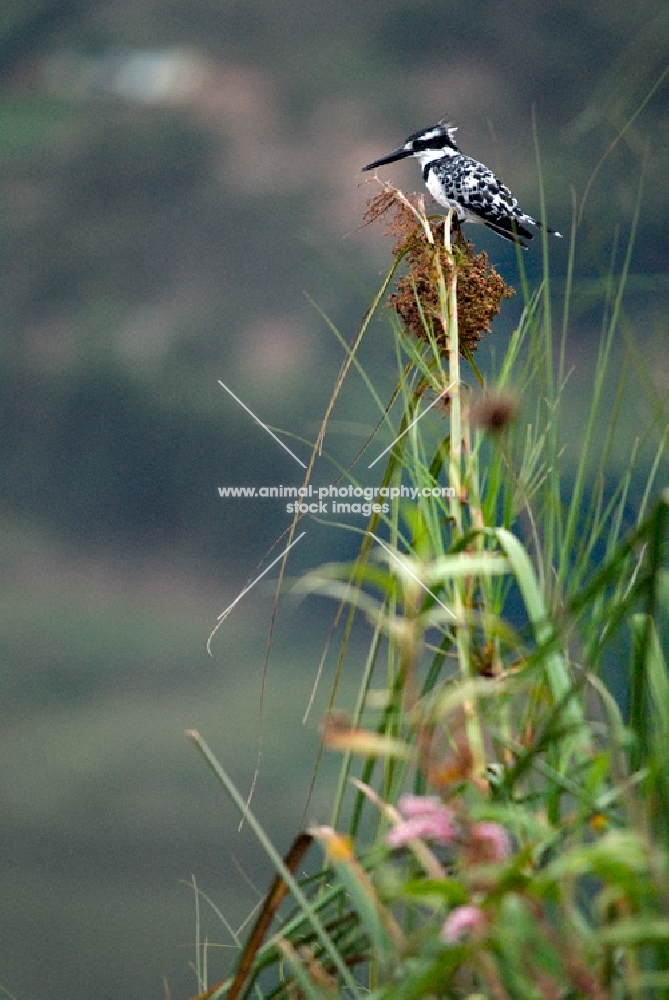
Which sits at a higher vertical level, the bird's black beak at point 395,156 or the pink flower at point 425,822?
the bird's black beak at point 395,156

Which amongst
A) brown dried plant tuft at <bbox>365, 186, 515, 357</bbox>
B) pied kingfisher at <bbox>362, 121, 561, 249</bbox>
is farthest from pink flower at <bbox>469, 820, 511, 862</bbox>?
pied kingfisher at <bbox>362, 121, 561, 249</bbox>

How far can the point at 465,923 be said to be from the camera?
23cm

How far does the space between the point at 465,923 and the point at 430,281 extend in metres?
0.53

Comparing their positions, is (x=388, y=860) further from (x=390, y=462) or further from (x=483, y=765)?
(x=390, y=462)

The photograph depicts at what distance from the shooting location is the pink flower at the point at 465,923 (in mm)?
227

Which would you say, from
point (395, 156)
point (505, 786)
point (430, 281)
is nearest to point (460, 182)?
point (395, 156)

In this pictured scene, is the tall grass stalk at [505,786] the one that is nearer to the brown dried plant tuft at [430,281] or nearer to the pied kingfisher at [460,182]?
the brown dried plant tuft at [430,281]

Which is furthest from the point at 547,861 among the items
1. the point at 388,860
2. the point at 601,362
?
the point at 601,362

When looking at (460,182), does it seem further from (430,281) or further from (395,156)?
(430,281)

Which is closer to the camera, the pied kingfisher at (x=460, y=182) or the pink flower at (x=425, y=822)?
the pink flower at (x=425, y=822)

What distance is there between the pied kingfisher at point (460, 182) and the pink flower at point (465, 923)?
30.8 inches

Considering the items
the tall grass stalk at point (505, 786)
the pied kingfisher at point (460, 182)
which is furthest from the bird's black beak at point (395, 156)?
the tall grass stalk at point (505, 786)

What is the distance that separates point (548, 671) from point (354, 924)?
13 cm

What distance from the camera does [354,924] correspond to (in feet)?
1.24
